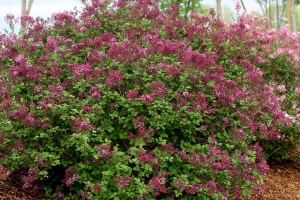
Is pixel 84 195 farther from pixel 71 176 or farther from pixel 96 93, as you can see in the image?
pixel 96 93

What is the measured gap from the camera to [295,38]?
24.2 ft

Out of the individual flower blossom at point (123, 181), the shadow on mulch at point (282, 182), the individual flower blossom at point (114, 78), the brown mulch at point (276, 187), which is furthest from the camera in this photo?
the shadow on mulch at point (282, 182)

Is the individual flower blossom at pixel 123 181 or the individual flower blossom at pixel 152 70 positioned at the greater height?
the individual flower blossom at pixel 152 70

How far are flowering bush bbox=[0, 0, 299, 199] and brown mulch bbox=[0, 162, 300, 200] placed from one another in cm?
21

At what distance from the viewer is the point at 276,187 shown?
21.1ft

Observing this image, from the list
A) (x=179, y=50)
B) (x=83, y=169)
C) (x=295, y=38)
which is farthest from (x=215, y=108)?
(x=295, y=38)

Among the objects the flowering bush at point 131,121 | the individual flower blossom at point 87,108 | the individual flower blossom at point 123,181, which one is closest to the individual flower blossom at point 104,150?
the flowering bush at point 131,121

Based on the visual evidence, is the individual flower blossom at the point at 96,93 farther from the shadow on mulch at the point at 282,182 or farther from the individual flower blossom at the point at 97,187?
the shadow on mulch at the point at 282,182

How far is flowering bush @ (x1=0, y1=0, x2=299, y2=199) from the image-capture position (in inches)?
160

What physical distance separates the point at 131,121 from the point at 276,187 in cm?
321

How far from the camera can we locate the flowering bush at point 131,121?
4074 millimetres

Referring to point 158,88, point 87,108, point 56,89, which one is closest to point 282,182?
point 158,88

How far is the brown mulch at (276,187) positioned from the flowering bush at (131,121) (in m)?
0.21

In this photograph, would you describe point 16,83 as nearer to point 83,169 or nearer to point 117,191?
point 83,169
